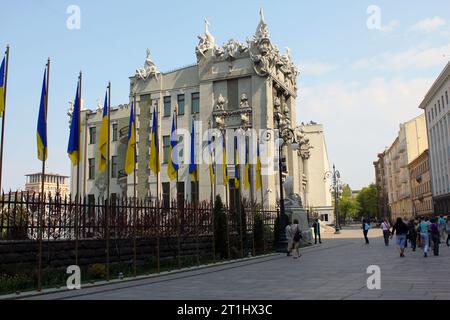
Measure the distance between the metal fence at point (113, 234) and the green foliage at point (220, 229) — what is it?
0.05 meters

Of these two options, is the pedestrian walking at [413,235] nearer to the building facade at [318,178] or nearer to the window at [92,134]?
the window at [92,134]

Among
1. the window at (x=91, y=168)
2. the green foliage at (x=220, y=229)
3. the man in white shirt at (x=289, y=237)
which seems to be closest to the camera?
the green foliage at (x=220, y=229)

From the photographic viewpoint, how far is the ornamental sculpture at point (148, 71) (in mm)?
46219

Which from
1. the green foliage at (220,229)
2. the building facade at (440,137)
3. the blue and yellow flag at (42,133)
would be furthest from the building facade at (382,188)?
the blue and yellow flag at (42,133)

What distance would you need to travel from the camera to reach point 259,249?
24.8 m

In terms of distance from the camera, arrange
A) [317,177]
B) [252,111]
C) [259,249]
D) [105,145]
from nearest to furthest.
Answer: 1. [105,145]
2. [259,249]
3. [252,111]
4. [317,177]

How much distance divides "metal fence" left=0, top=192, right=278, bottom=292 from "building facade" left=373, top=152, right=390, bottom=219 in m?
98.2

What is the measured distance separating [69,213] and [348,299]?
30.5 ft

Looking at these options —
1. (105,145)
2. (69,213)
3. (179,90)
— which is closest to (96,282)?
(69,213)

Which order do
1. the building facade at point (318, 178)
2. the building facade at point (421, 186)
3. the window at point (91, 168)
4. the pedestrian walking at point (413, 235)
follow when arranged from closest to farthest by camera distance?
the pedestrian walking at point (413, 235) < the window at point (91, 168) < the building facade at point (318, 178) < the building facade at point (421, 186)

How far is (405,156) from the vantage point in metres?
90.6

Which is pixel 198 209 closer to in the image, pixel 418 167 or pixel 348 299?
pixel 348 299

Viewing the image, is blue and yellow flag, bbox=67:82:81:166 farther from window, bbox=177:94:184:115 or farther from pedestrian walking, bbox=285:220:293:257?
window, bbox=177:94:184:115

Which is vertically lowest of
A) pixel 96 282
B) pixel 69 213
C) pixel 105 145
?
pixel 96 282
